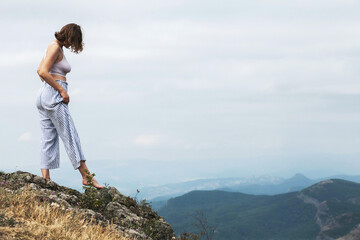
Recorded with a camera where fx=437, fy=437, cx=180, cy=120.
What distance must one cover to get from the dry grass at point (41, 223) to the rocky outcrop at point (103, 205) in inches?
12.6

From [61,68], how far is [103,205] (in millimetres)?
2754

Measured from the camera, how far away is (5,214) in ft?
20.6

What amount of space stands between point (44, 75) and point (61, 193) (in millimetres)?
2201

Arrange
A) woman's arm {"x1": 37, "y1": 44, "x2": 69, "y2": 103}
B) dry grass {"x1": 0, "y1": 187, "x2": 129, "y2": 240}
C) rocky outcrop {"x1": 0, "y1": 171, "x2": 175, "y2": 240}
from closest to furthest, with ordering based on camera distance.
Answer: dry grass {"x1": 0, "y1": 187, "x2": 129, "y2": 240}, rocky outcrop {"x1": 0, "y1": 171, "x2": 175, "y2": 240}, woman's arm {"x1": 37, "y1": 44, "x2": 69, "y2": 103}

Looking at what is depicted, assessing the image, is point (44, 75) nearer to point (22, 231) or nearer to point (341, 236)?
point (22, 231)

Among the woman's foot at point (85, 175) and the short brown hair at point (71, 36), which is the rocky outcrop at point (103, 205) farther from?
the short brown hair at point (71, 36)

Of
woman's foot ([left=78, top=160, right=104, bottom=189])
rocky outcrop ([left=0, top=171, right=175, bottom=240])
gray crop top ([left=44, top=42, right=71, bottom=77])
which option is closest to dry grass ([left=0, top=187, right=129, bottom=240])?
rocky outcrop ([left=0, top=171, right=175, bottom=240])

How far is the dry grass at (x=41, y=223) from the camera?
5.75 meters

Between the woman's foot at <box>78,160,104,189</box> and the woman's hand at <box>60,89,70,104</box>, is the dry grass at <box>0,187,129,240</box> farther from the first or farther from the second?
the woman's hand at <box>60,89,70,104</box>

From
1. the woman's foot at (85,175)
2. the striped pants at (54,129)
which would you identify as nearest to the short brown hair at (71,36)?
the striped pants at (54,129)

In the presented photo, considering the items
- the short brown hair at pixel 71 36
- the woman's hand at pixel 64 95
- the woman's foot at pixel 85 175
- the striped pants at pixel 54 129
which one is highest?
the short brown hair at pixel 71 36

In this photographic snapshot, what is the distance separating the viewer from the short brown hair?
27.3 ft

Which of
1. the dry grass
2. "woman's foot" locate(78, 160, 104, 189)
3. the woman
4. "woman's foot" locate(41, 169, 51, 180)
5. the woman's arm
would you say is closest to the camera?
the dry grass

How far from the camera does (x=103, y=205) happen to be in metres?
8.20
